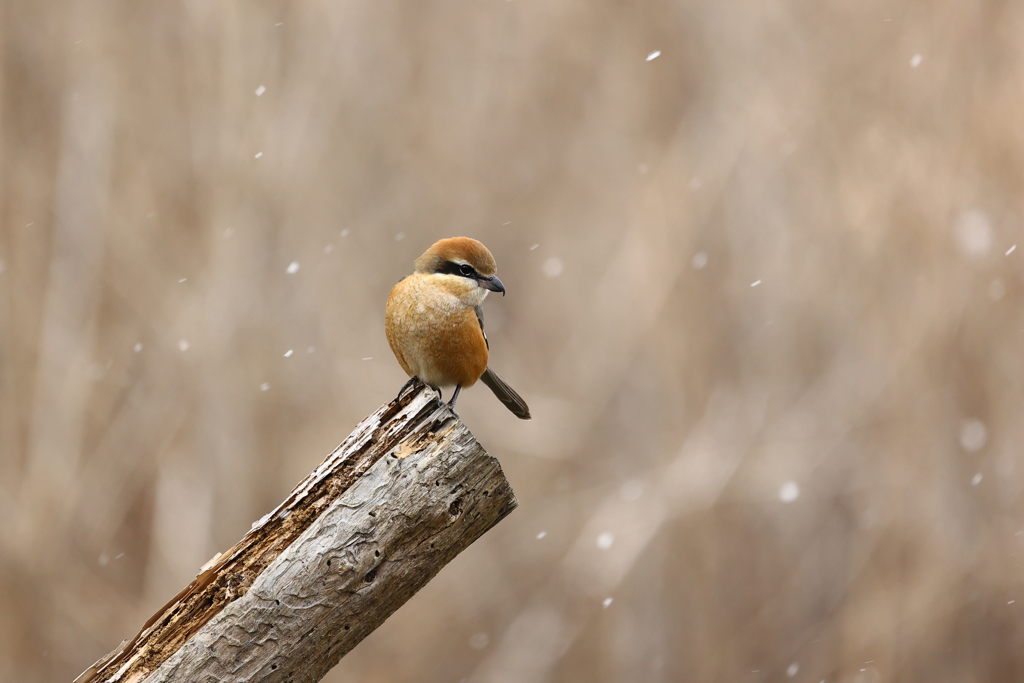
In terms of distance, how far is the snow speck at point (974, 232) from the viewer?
382 cm

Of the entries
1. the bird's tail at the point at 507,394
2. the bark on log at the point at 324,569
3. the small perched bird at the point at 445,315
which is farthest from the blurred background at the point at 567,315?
the bark on log at the point at 324,569

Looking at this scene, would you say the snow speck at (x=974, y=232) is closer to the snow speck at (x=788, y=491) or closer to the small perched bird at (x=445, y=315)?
the snow speck at (x=788, y=491)

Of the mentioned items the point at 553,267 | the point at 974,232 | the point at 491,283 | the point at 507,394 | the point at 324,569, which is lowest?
the point at 974,232

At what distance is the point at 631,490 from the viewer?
13.1 ft

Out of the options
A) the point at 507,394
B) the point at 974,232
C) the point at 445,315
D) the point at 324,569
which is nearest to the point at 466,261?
the point at 445,315

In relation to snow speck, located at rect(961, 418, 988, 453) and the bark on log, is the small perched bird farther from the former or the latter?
snow speck, located at rect(961, 418, 988, 453)

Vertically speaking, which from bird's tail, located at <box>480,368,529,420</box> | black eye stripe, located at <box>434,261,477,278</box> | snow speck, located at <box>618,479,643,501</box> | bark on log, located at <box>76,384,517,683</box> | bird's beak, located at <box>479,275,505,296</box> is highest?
bark on log, located at <box>76,384,517,683</box>

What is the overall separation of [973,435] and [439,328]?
3189mm

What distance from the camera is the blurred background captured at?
3.69m

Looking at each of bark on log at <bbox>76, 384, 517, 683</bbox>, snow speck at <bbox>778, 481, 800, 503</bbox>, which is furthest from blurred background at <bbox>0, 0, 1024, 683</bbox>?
bark on log at <bbox>76, 384, 517, 683</bbox>

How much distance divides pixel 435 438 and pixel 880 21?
3996mm

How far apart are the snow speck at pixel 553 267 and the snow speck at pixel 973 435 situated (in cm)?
224

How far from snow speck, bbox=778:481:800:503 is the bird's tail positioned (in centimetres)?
227

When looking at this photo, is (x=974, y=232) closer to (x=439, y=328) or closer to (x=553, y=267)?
(x=553, y=267)
